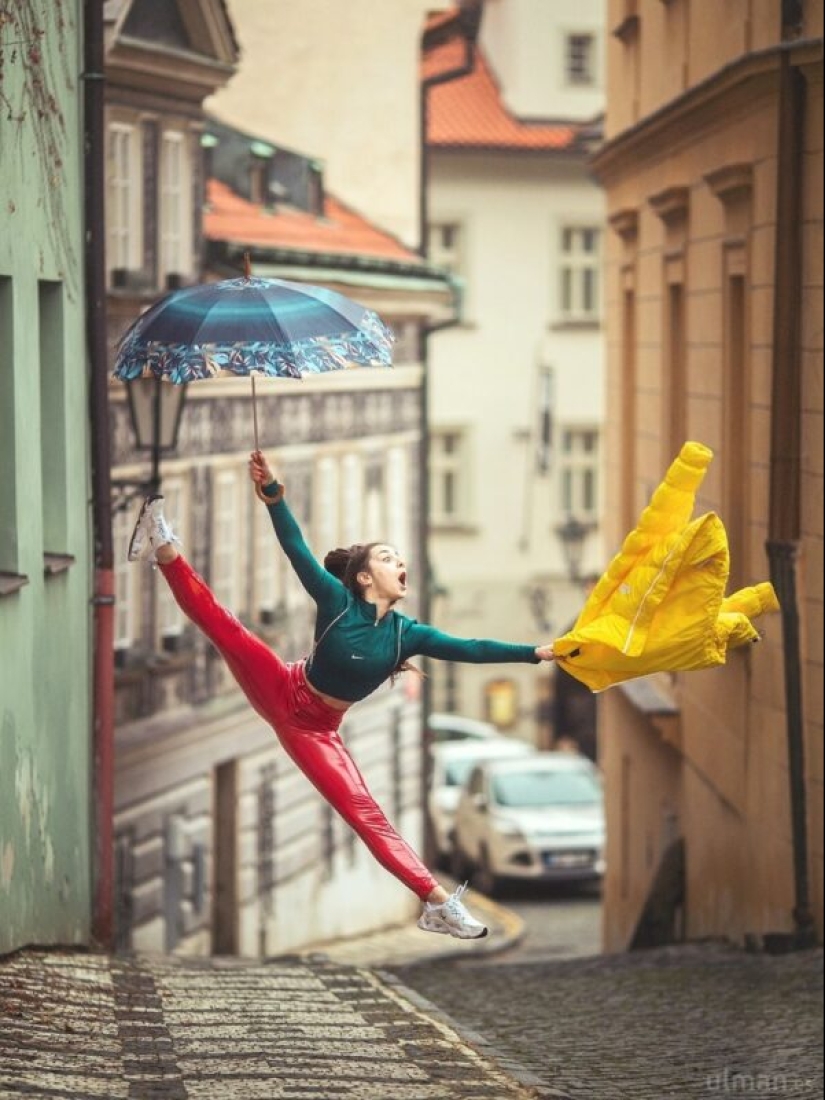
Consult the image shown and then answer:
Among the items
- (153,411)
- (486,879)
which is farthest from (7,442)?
(486,879)

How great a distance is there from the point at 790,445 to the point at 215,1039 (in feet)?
21.8

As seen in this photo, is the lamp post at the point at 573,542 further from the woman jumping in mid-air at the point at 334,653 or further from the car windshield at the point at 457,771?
the woman jumping in mid-air at the point at 334,653

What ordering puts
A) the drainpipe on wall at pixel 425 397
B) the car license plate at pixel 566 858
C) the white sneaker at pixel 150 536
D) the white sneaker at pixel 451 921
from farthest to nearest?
the car license plate at pixel 566 858, the drainpipe on wall at pixel 425 397, the white sneaker at pixel 150 536, the white sneaker at pixel 451 921

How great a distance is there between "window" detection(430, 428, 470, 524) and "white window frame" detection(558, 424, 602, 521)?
164cm

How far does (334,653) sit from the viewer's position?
10930mm

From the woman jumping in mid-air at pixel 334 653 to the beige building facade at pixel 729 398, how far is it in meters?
6.12

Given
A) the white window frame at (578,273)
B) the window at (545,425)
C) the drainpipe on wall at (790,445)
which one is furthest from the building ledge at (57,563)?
the white window frame at (578,273)

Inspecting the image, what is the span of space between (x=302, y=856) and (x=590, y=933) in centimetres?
386

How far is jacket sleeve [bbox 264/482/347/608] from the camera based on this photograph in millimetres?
10898

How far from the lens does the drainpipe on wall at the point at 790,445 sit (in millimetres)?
16688

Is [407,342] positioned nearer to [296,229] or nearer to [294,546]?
[296,229]

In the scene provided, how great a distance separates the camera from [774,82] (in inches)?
677

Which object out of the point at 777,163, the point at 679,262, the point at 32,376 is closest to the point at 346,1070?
the point at 32,376

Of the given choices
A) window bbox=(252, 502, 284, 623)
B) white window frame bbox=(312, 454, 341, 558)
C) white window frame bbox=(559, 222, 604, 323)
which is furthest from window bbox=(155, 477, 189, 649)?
white window frame bbox=(559, 222, 604, 323)
